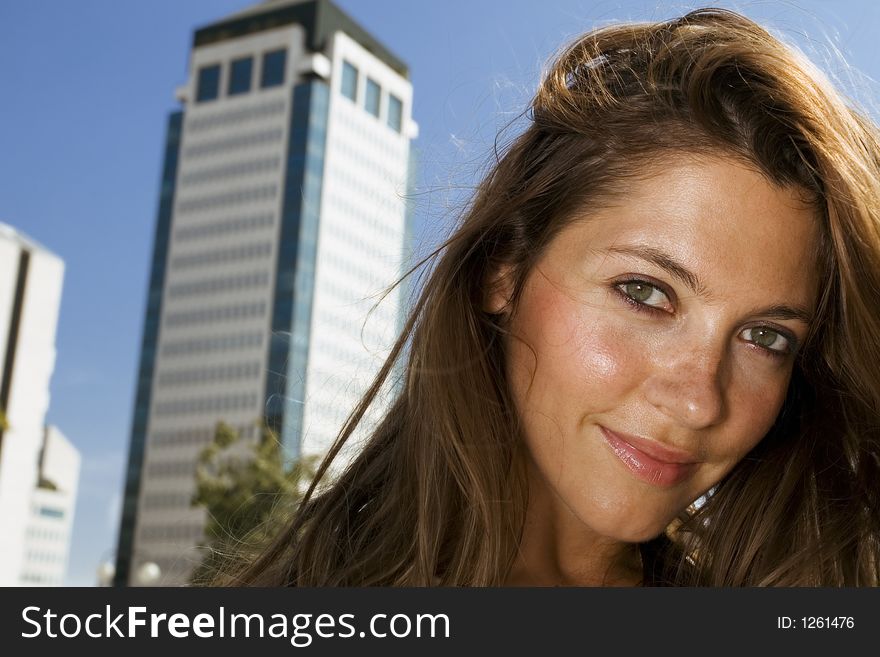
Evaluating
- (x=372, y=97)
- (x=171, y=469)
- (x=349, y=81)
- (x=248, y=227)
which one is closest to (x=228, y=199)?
(x=248, y=227)

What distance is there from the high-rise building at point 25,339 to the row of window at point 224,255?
2399cm

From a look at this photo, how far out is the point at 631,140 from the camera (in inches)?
66.0

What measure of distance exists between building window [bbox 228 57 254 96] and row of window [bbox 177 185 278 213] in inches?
244

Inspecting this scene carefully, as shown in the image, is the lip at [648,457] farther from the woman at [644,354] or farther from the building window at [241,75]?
the building window at [241,75]

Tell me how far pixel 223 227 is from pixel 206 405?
10.7 m

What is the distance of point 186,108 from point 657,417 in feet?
230

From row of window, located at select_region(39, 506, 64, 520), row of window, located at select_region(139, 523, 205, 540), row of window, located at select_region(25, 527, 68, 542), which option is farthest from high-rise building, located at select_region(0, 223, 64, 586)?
row of window, located at select_region(25, 527, 68, 542)

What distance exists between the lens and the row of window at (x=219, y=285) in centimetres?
6250

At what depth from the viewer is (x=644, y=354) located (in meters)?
1.49

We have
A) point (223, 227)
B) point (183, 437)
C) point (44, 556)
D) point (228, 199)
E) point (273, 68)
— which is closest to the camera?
point (183, 437)

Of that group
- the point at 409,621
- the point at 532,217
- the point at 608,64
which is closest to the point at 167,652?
the point at 409,621

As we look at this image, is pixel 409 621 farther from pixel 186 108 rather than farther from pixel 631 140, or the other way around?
pixel 186 108

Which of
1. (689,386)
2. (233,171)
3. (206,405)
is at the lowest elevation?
(689,386)

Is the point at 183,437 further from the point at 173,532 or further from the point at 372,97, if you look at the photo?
the point at 372,97
